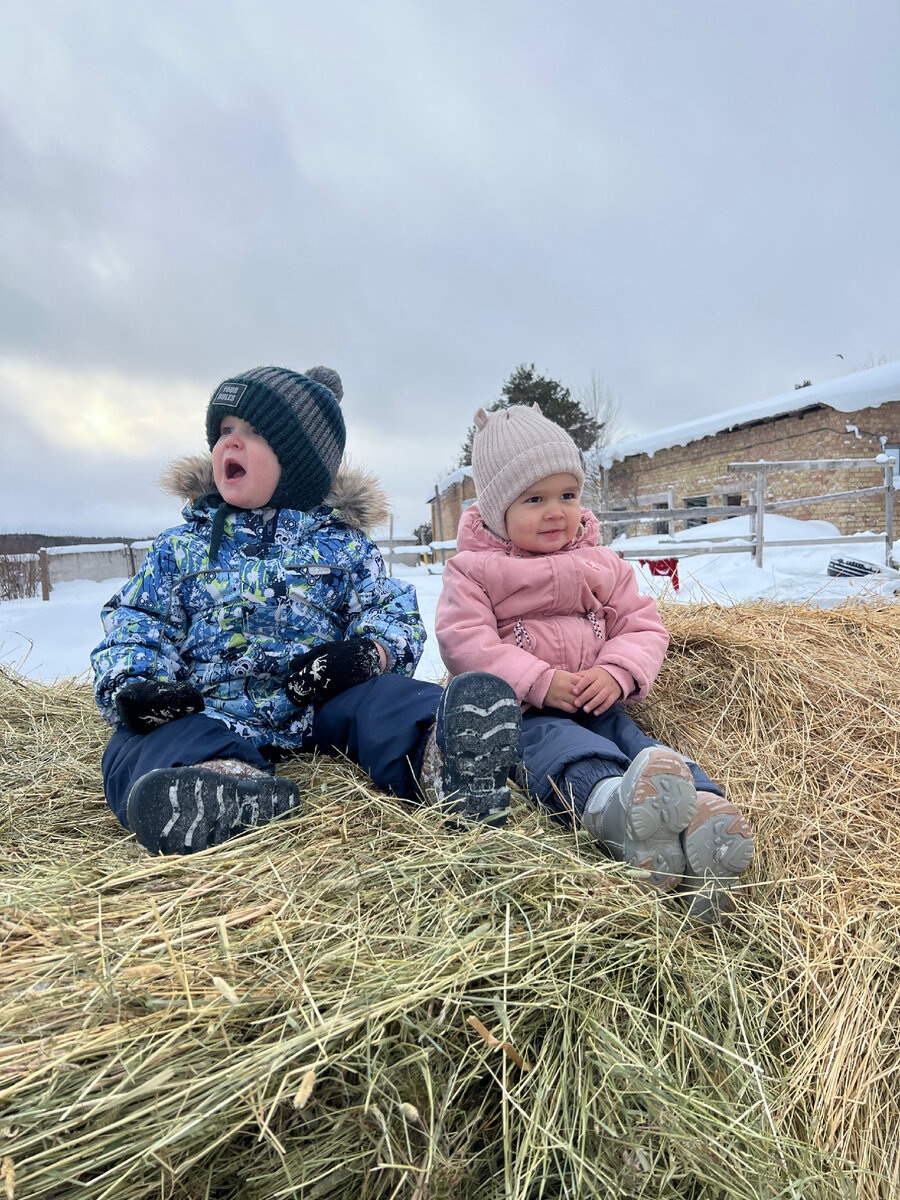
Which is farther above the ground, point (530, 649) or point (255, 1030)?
point (530, 649)

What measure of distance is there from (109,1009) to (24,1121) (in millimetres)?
142

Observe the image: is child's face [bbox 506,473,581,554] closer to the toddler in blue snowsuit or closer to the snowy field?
the toddler in blue snowsuit

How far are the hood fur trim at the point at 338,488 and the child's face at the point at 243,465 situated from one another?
0.65 feet

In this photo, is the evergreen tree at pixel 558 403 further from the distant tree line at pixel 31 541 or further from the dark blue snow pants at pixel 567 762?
the dark blue snow pants at pixel 567 762

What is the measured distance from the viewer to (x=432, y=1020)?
88 cm

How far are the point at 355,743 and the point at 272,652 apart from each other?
41cm

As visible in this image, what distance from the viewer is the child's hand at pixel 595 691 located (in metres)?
1.93

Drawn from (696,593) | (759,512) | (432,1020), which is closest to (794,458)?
(759,512)

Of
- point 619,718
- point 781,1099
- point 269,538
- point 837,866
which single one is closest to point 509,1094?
point 781,1099

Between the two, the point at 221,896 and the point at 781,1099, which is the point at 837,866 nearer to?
the point at 781,1099

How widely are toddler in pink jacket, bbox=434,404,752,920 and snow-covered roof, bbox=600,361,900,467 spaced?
13.5m

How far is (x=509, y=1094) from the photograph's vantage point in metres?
0.88

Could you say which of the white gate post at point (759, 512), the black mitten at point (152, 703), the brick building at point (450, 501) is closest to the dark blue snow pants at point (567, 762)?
the black mitten at point (152, 703)

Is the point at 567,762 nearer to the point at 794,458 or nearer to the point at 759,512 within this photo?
the point at 759,512
